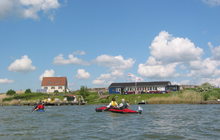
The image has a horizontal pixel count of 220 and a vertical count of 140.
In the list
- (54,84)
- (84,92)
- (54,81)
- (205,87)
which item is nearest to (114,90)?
(84,92)

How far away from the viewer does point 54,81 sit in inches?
3824

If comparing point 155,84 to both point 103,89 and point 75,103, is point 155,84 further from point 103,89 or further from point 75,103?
point 75,103

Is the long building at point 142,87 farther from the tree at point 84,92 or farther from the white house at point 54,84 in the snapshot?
the white house at point 54,84

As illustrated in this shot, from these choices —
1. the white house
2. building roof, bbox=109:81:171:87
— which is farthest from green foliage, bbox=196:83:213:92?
the white house

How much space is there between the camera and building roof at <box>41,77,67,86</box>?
96062 millimetres

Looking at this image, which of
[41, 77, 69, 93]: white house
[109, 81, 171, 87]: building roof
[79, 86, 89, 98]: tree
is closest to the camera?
[79, 86, 89, 98]: tree

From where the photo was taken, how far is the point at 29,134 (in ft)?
48.9

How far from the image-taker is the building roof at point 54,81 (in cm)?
9606

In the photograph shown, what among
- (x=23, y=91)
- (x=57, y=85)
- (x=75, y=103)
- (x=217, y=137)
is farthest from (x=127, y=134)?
(x=57, y=85)

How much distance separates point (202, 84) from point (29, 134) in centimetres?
6656

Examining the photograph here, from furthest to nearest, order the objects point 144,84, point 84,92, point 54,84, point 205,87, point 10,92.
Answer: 1. point 54,84
2. point 144,84
3. point 10,92
4. point 205,87
5. point 84,92

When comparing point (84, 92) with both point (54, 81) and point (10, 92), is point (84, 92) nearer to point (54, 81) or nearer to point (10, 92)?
point (10, 92)

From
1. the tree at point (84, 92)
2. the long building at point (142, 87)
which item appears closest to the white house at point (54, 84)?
the long building at point (142, 87)

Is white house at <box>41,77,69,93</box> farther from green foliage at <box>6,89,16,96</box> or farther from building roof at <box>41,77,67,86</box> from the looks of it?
green foliage at <box>6,89,16,96</box>
